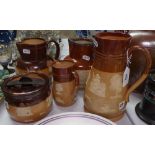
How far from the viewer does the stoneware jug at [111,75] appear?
457 millimetres

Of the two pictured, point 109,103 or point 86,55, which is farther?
point 86,55

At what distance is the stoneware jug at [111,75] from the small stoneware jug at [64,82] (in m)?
0.06

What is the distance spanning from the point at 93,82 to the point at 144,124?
180 mm

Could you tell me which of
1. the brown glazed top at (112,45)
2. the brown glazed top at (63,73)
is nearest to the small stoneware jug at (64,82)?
the brown glazed top at (63,73)

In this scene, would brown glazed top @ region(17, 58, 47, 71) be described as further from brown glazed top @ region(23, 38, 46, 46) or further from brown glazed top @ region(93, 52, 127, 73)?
brown glazed top @ region(93, 52, 127, 73)

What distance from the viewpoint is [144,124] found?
0.53 metres

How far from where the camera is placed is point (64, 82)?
54cm

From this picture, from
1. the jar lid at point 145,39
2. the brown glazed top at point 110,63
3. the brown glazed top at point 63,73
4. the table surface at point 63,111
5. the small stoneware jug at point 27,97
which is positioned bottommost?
the table surface at point 63,111

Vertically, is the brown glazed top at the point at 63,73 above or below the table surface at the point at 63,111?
above

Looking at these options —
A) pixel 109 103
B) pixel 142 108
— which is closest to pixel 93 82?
pixel 109 103

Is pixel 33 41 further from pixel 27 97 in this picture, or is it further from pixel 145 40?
pixel 145 40

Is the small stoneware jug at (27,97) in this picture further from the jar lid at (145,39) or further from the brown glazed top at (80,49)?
the jar lid at (145,39)

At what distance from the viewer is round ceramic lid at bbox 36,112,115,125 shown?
49cm

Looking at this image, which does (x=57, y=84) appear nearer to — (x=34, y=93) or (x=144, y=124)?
(x=34, y=93)
